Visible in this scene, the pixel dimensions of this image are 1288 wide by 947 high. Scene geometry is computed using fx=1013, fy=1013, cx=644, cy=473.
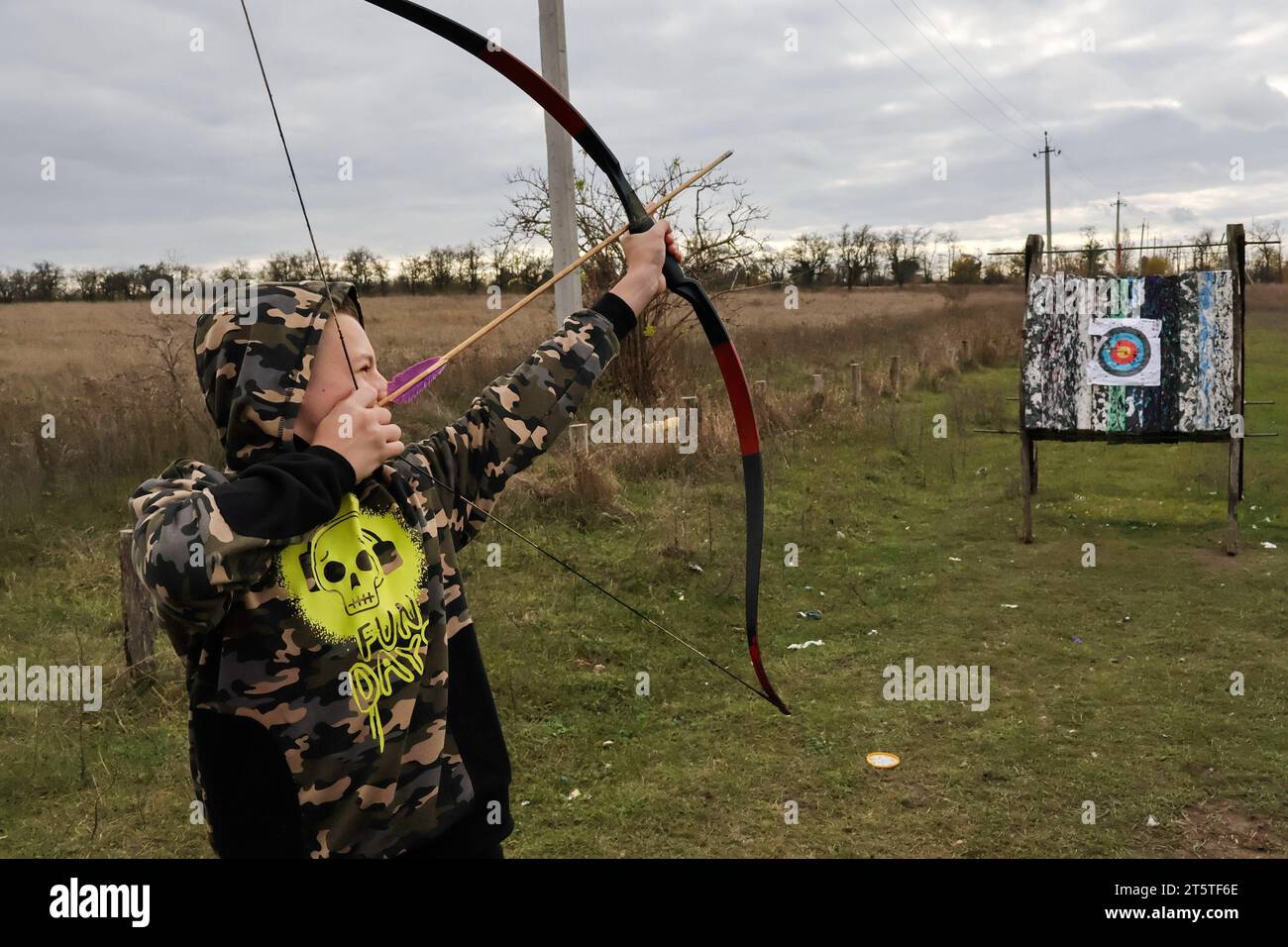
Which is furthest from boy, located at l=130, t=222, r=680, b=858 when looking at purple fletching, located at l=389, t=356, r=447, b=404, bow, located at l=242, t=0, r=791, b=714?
bow, located at l=242, t=0, r=791, b=714

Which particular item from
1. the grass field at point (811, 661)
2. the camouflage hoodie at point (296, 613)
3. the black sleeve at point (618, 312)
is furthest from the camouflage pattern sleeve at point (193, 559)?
the grass field at point (811, 661)

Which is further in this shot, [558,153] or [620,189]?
[558,153]

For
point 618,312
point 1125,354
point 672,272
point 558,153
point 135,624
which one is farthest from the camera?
point 1125,354

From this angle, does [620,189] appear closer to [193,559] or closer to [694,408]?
[193,559]

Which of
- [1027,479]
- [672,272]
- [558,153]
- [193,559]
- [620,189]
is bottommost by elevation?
[1027,479]

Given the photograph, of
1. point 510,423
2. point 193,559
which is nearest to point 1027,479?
point 510,423

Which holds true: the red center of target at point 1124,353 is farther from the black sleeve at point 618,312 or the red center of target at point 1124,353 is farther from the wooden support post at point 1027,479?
the black sleeve at point 618,312

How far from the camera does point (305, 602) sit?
4.89 feet

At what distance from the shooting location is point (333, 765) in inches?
59.0

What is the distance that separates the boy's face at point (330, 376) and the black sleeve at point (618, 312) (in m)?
0.57

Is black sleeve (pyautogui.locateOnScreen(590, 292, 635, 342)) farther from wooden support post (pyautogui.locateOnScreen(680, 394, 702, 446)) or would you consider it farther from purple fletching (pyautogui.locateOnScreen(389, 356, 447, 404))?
Result: wooden support post (pyautogui.locateOnScreen(680, 394, 702, 446))

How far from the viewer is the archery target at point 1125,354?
6.96 meters

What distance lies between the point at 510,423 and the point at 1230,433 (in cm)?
625
